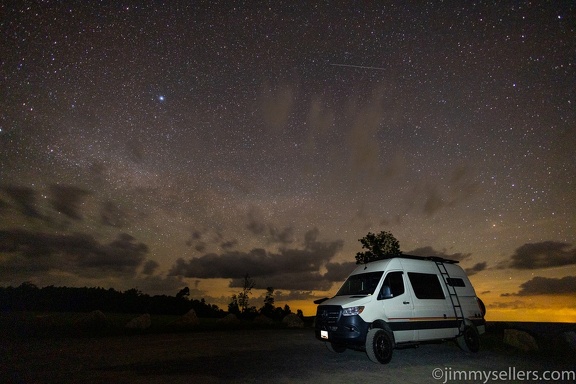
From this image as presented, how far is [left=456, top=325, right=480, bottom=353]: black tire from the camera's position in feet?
36.3

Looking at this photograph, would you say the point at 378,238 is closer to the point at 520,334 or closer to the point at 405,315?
the point at 520,334

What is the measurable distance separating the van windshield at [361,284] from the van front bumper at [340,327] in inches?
41.5

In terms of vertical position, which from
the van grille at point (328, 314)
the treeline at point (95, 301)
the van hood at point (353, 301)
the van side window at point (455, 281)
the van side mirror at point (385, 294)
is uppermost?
the van side window at point (455, 281)

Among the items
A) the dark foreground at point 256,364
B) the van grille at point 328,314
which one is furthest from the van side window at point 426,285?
the van grille at point 328,314

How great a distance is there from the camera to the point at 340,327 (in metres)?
9.31

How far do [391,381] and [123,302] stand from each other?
67380 mm

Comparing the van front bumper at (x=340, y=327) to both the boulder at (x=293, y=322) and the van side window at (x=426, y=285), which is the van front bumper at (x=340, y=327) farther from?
the boulder at (x=293, y=322)

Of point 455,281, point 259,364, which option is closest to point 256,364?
point 259,364

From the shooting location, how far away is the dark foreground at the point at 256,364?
7.22m

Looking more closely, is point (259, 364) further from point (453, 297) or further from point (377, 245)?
point (377, 245)

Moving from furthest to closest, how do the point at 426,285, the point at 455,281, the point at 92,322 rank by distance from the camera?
the point at 92,322 < the point at 455,281 < the point at 426,285

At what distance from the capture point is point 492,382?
723 cm

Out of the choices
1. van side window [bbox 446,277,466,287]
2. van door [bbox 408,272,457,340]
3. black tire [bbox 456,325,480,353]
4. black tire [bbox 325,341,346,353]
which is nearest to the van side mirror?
van door [bbox 408,272,457,340]

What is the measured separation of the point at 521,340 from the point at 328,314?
8.15 meters
